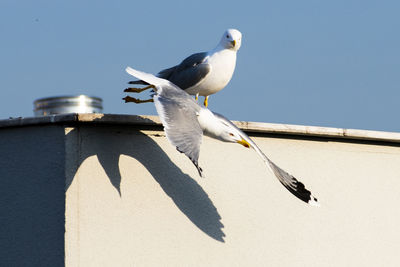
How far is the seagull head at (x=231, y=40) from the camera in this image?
6559 mm

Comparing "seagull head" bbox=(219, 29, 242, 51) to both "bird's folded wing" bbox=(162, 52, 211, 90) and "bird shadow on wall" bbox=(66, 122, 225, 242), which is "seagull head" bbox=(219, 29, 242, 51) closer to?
"bird's folded wing" bbox=(162, 52, 211, 90)

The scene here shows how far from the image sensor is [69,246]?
17.3 feet

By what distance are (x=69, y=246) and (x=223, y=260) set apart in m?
1.34

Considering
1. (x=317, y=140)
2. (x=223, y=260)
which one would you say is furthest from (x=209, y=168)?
(x=317, y=140)

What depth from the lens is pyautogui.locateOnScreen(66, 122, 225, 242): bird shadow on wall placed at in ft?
18.1

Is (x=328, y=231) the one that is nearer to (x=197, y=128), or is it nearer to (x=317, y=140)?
(x=317, y=140)

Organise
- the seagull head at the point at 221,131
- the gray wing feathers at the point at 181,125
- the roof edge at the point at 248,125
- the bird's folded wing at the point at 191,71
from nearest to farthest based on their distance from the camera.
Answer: the gray wing feathers at the point at 181,125, the roof edge at the point at 248,125, the seagull head at the point at 221,131, the bird's folded wing at the point at 191,71

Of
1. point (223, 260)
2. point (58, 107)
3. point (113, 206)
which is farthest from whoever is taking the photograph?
point (58, 107)

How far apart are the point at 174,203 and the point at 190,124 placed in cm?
82

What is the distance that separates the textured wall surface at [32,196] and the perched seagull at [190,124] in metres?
0.76

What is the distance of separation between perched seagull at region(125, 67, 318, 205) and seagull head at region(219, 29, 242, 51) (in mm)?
929

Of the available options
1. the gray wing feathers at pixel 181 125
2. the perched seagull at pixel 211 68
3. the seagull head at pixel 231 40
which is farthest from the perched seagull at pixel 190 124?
the seagull head at pixel 231 40

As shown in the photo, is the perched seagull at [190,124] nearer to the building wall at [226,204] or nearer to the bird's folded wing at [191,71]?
the building wall at [226,204]

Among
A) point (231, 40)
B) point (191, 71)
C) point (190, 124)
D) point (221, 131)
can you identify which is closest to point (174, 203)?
point (221, 131)
